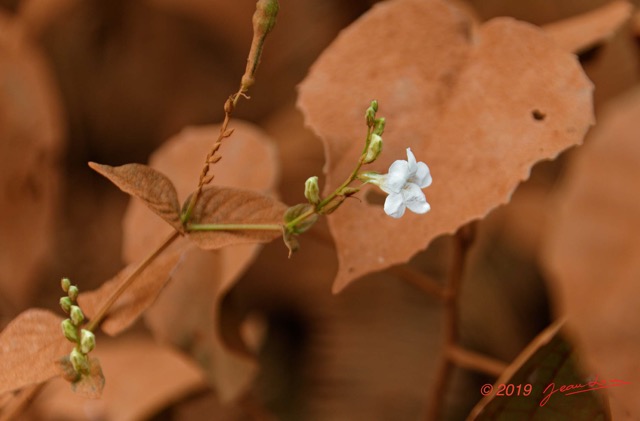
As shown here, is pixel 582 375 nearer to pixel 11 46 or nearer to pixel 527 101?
pixel 527 101

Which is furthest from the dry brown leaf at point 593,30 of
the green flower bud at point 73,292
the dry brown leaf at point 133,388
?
the dry brown leaf at point 133,388

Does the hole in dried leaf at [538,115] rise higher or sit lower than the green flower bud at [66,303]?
higher

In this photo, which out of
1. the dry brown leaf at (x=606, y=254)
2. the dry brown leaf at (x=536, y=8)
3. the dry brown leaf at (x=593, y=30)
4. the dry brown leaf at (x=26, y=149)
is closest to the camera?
the dry brown leaf at (x=606, y=254)

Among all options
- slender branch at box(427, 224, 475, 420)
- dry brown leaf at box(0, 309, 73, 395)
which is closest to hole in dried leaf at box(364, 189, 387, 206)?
slender branch at box(427, 224, 475, 420)

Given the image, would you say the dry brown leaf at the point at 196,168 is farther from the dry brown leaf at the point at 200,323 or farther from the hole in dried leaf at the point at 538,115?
the hole in dried leaf at the point at 538,115

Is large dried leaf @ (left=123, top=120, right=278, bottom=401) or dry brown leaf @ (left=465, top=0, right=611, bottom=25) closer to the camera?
large dried leaf @ (left=123, top=120, right=278, bottom=401)

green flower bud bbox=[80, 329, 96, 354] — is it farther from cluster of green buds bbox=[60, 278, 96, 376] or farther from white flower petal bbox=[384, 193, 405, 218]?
white flower petal bbox=[384, 193, 405, 218]
